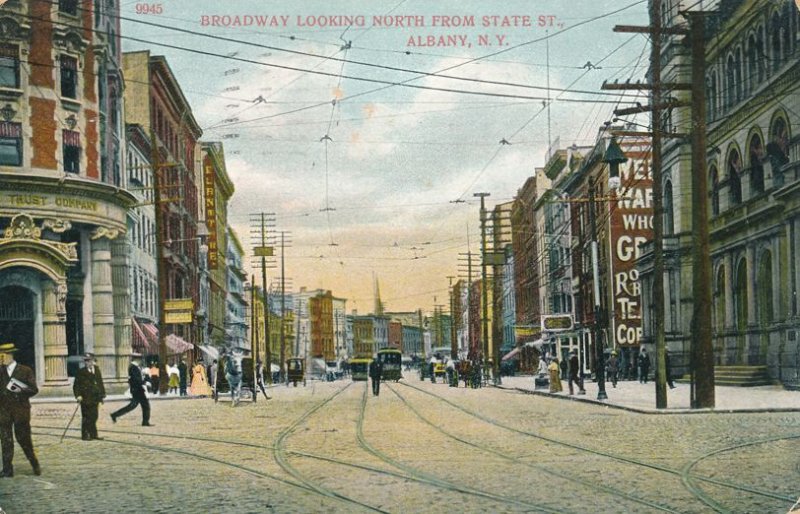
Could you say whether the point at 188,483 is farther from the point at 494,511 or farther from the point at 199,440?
the point at 199,440

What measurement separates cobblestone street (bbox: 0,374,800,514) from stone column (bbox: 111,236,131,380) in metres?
1.46

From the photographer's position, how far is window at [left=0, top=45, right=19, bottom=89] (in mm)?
14541

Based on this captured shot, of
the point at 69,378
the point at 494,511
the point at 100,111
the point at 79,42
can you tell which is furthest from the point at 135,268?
the point at 494,511

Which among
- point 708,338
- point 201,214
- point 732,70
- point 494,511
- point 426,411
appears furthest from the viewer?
point 201,214

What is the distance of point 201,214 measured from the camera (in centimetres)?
4050

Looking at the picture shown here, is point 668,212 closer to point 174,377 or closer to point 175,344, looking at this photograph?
point 175,344

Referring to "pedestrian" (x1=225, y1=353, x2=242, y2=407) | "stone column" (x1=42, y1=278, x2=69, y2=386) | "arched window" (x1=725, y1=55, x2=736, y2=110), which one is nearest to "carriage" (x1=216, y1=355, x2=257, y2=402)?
"pedestrian" (x1=225, y1=353, x2=242, y2=407)

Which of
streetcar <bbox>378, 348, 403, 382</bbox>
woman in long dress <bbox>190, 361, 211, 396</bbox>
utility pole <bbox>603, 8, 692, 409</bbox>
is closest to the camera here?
utility pole <bbox>603, 8, 692, 409</bbox>

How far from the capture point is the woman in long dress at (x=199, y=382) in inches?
1452

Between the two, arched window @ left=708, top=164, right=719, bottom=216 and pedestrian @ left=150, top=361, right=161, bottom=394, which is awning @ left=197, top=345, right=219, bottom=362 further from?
arched window @ left=708, top=164, right=719, bottom=216

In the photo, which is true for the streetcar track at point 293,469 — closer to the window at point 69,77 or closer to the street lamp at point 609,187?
the window at point 69,77

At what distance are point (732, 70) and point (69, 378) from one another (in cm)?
2392

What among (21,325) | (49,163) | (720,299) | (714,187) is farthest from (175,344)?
(21,325)

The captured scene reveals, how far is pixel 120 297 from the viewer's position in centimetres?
2192
